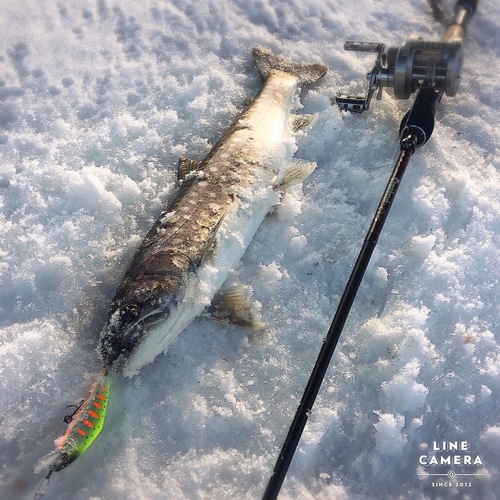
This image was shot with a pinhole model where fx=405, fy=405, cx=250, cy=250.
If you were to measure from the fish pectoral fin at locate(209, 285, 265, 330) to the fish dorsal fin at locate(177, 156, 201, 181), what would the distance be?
4.05ft

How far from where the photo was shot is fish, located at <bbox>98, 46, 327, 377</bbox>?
3.02 metres

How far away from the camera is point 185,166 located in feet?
13.1

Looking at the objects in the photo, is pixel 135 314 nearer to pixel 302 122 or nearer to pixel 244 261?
pixel 244 261

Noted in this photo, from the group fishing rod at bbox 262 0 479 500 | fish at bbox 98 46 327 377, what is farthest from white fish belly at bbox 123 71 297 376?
fishing rod at bbox 262 0 479 500

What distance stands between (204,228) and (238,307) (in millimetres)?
728

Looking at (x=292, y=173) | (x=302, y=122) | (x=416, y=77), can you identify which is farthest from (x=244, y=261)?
(x=416, y=77)

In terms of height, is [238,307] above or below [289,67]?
below

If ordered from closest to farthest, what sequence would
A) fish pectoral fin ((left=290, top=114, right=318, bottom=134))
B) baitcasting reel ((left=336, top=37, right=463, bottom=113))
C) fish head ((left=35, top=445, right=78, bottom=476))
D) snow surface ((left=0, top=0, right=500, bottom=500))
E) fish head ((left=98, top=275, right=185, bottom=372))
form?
fish head ((left=35, top=445, right=78, bottom=476)) < fish head ((left=98, top=275, right=185, bottom=372)) < snow surface ((left=0, top=0, right=500, bottom=500)) < baitcasting reel ((left=336, top=37, right=463, bottom=113)) < fish pectoral fin ((left=290, top=114, right=318, bottom=134))

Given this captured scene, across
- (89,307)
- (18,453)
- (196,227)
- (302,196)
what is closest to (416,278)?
(302,196)

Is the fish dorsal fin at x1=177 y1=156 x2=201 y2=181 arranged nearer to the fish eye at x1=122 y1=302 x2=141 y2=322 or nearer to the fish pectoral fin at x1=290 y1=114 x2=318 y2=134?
the fish pectoral fin at x1=290 y1=114 x2=318 y2=134

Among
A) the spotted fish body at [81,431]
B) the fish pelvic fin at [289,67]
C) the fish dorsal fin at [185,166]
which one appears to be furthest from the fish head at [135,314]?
the fish pelvic fin at [289,67]

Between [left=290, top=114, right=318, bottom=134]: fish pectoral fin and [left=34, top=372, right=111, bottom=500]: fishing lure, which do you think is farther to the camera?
[left=290, top=114, right=318, bottom=134]: fish pectoral fin

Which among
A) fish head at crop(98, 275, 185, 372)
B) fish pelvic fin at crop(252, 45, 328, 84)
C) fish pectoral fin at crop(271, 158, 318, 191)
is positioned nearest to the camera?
fish head at crop(98, 275, 185, 372)

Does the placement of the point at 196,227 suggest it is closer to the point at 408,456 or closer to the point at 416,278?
the point at 416,278
